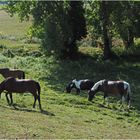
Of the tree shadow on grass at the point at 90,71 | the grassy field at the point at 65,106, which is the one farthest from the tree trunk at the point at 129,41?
the tree shadow on grass at the point at 90,71

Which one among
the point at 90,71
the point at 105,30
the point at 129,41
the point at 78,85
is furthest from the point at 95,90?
the point at 129,41

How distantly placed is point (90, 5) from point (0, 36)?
860 inches

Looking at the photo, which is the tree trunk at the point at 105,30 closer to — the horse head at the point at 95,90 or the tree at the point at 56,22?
the tree at the point at 56,22

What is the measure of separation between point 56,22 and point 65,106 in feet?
75.2

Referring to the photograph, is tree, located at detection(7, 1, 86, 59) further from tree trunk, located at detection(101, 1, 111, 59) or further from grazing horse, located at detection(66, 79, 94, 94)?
grazing horse, located at detection(66, 79, 94, 94)

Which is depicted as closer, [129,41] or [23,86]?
[23,86]

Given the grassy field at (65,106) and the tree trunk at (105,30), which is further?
the tree trunk at (105,30)

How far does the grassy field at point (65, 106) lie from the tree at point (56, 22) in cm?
215

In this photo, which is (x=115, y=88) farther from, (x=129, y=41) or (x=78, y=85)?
(x=129, y=41)

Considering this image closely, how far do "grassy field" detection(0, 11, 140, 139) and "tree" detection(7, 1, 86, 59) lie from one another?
2148 mm

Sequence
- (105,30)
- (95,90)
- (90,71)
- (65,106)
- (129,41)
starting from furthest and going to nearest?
(129,41), (105,30), (90,71), (95,90), (65,106)

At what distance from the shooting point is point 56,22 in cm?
5038

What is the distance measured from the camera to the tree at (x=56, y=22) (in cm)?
4947

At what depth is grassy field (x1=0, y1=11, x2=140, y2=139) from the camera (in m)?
20.3
